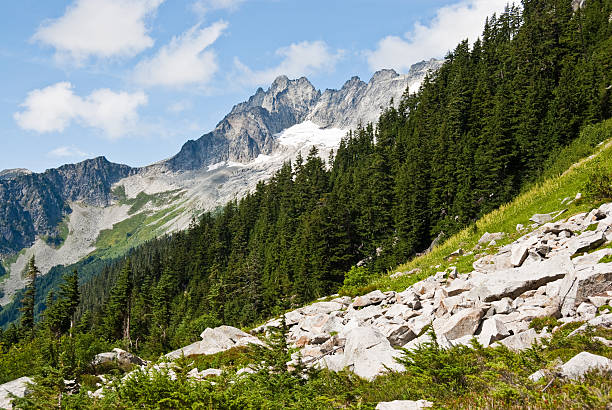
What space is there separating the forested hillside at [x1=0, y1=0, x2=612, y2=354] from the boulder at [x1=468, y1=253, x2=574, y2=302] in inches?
584

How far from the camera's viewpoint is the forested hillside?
39812mm

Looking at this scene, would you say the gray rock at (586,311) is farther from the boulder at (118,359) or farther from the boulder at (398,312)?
the boulder at (118,359)

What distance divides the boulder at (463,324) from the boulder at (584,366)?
484cm

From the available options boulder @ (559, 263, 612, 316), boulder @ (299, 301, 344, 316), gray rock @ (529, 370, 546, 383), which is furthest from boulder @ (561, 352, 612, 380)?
boulder @ (299, 301, 344, 316)

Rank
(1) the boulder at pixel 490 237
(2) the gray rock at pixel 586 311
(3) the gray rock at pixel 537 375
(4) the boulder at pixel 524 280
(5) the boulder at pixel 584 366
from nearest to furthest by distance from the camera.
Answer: (5) the boulder at pixel 584 366 < (3) the gray rock at pixel 537 375 < (2) the gray rock at pixel 586 311 < (4) the boulder at pixel 524 280 < (1) the boulder at pixel 490 237

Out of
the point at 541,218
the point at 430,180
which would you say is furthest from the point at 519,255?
the point at 430,180

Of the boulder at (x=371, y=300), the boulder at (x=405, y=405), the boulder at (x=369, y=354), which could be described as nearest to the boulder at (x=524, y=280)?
the boulder at (x=369, y=354)

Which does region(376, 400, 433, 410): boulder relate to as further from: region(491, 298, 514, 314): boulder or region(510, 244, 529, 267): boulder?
region(510, 244, 529, 267): boulder

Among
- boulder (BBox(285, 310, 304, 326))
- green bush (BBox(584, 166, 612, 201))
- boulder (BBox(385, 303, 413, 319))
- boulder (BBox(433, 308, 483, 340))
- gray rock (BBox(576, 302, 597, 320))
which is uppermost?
green bush (BBox(584, 166, 612, 201))

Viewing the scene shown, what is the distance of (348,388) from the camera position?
29.0 ft

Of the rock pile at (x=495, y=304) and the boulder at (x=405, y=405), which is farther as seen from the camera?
the rock pile at (x=495, y=304)

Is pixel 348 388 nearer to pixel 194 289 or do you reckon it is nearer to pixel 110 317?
pixel 110 317

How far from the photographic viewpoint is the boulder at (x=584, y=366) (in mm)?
5328

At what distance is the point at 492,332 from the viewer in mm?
9359
